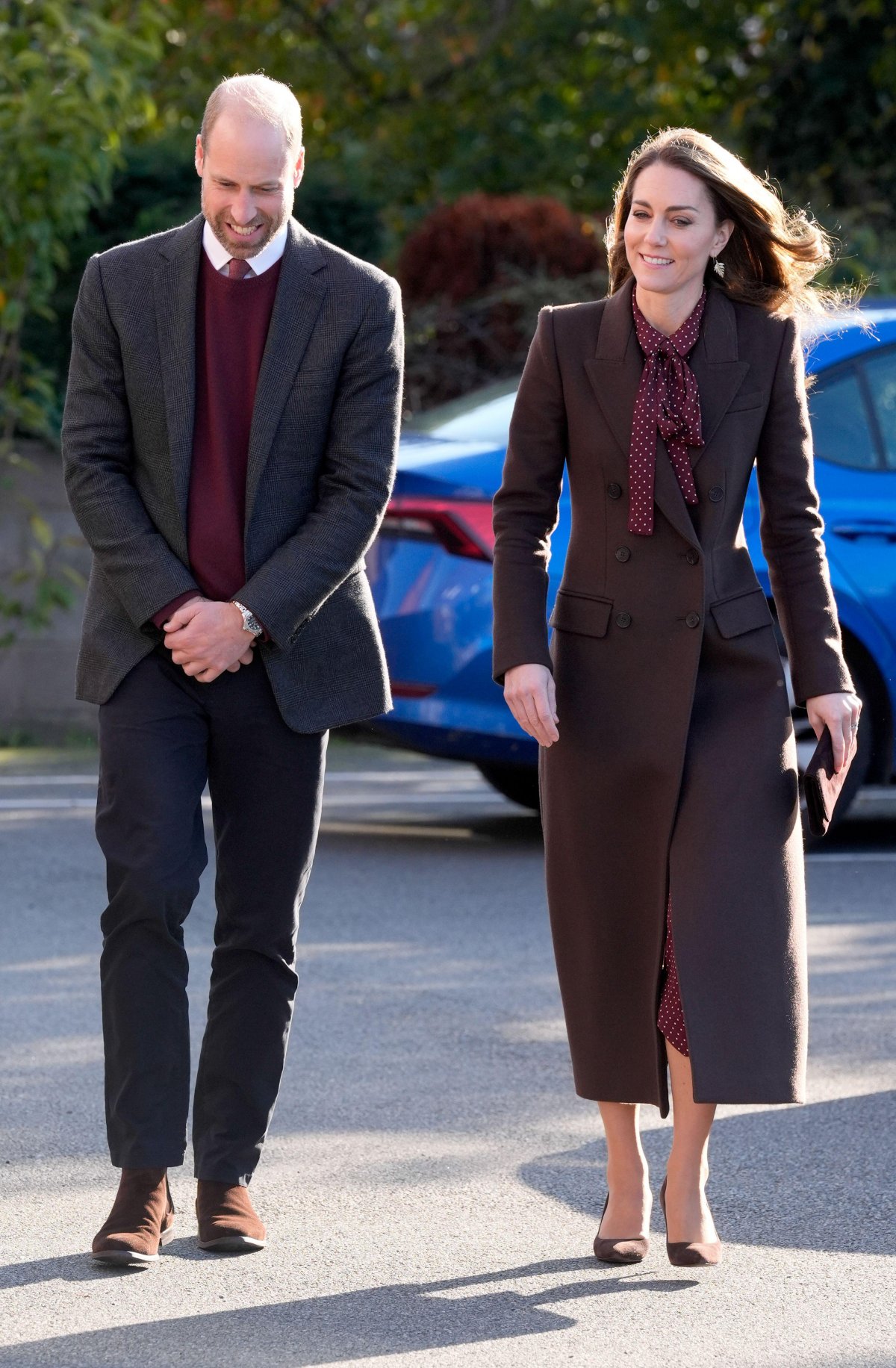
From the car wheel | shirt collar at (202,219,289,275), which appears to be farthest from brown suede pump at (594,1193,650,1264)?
the car wheel

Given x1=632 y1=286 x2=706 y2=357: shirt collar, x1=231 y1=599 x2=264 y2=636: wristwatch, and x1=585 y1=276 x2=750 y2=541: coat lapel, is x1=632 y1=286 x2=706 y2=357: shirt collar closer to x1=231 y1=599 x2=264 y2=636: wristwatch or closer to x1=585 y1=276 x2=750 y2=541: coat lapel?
x1=585 y1=276 x2=750 y2=541: coat lapel

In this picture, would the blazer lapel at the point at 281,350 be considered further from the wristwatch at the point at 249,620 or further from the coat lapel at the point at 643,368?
the coat lapel at the point at 643,368

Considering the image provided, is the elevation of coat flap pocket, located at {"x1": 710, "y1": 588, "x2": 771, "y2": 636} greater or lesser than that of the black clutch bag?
greater

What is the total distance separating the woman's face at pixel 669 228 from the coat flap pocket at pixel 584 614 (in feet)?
1.75

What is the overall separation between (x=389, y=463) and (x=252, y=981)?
0.93 metres

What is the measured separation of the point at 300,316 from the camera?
3844 mm

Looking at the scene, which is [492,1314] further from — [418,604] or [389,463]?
[418,604]

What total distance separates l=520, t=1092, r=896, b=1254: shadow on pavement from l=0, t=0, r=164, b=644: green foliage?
6726 mm

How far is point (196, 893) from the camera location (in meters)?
3.85

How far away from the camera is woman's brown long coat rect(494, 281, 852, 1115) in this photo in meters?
3.75

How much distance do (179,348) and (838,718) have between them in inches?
50.1

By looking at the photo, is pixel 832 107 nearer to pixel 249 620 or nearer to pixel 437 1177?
pixel 437 1177

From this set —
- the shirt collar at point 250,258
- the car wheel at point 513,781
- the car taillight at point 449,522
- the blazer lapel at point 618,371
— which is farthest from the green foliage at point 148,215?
the blazer lapel at point 618,371

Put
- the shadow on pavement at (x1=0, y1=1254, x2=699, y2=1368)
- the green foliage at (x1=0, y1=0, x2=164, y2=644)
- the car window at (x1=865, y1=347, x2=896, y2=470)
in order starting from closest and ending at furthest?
1. the shadow on pavement at (x1=0, y1=1254, x2=699, y2=1368)
2. the car window at (x1=865, y1=347, x2=896, y2=470)
3. the green foliage at (x1=0, y1=0, x2=164, y2=644)
